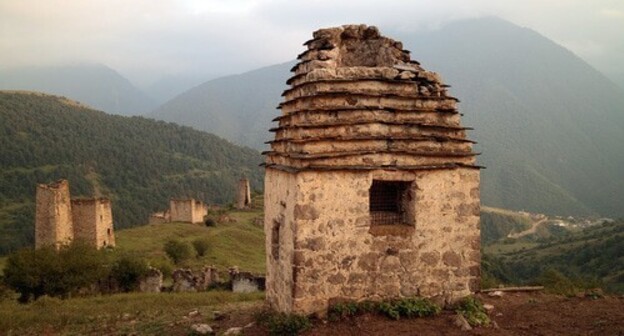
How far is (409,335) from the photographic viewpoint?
7262mm

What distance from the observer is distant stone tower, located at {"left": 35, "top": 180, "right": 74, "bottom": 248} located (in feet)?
98.7

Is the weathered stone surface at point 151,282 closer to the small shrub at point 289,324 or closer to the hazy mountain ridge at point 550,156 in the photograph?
the small shrub at point 289,324

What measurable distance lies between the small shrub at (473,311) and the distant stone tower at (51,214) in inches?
1064

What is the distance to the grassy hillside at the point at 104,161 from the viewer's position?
71.1 meters

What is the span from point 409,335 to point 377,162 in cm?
262

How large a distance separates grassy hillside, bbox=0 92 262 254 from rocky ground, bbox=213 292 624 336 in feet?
173

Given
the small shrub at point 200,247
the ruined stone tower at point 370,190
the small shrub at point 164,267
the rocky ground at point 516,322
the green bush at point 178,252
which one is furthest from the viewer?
the small shrub at point 200,247

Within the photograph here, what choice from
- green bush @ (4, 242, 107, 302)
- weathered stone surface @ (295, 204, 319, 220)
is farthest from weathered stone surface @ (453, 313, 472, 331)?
green bush @ (4, 242, 107, 302)

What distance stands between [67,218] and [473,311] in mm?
29210

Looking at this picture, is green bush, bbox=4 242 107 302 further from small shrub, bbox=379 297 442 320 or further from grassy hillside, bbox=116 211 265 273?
small shrub, bbox=379 297 442 320

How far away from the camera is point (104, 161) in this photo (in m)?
86.4

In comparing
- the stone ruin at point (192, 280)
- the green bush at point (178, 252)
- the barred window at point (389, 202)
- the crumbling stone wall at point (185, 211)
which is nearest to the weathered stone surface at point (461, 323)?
the barred window at point (389, 202)

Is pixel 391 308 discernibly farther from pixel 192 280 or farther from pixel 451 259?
pixel 192 280

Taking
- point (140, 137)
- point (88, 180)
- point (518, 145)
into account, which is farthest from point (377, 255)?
point (518, 145)
